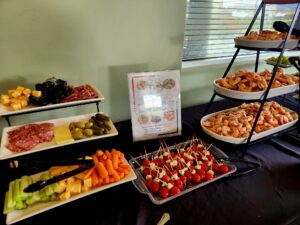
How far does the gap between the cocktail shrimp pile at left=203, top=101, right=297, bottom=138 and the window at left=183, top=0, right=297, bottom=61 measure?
0.51 m

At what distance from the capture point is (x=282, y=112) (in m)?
1.12

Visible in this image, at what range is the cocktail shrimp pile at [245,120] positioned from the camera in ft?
3.15

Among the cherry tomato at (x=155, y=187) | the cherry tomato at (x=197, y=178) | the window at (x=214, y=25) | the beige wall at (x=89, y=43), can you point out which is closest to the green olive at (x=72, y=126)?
the beige wall at (x=89, y=43)

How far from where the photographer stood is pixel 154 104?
3.28 ft

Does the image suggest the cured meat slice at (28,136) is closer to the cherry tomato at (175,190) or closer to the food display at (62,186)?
the food display at (62,186)

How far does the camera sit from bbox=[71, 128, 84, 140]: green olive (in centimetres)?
75

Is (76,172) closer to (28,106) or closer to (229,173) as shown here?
(28,106)

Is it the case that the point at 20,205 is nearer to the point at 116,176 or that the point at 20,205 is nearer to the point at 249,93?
the point at 116,176

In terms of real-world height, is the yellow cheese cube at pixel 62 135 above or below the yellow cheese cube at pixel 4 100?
below

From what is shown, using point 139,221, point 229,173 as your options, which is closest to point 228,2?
point 229,173

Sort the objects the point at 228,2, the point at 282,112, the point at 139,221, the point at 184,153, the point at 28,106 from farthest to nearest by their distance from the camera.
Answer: the point at 228,2
the point at 282,112
the point at 184,153
the point at 28,106
the point at 139,221

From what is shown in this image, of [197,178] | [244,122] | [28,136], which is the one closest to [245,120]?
[244,122]

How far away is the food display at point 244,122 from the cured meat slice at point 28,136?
25.2 inches

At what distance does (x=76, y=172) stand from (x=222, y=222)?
0.46 metres
